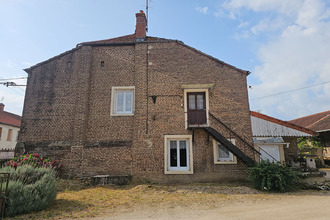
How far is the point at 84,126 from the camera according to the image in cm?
1178

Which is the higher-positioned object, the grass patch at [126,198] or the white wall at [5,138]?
the white wall at [5,138]

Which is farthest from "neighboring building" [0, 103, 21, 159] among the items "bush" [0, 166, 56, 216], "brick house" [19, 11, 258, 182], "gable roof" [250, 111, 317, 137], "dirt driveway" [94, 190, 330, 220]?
"gable roof" [250, 111, 317, 137]

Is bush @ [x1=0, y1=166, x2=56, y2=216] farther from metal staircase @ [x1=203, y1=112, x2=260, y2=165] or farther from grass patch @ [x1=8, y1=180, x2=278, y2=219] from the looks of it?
metal staircase @ [x1=203, y1=112, x2=260, y2=165]

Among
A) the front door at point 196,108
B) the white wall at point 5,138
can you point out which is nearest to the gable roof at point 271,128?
the front door at point 196,108

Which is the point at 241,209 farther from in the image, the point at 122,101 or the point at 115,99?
the point at 115,99

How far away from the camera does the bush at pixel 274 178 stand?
8.89 m

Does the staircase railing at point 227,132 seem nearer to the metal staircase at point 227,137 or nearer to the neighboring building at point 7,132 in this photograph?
the metal staircase at point 227,137

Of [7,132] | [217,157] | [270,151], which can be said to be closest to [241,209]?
[217,157]

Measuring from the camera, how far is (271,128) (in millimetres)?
13586

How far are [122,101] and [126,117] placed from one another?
1104mm

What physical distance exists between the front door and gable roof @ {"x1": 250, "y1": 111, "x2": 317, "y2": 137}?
3.60 meters

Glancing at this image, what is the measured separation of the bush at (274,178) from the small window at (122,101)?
24.4ft

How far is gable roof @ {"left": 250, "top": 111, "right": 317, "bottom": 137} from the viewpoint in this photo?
1322 cm

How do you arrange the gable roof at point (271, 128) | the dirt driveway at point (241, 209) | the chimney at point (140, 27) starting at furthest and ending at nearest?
1. the gable roof at point (271, 128)
2. the chimney at point (140, 27)
3. the dirt driveway at point (241, 209)
